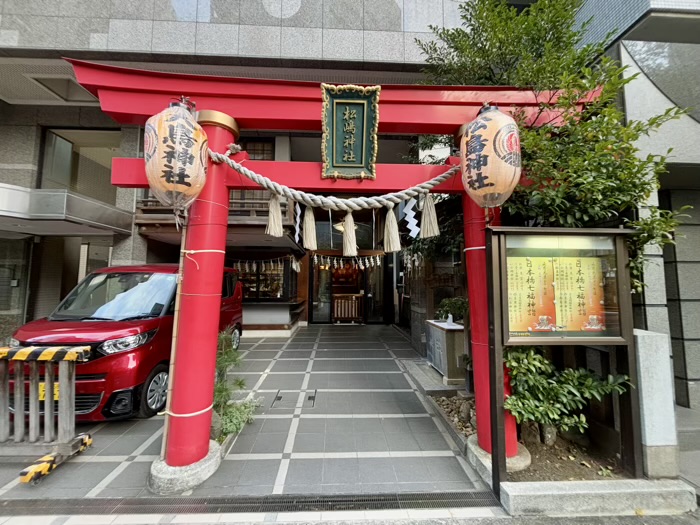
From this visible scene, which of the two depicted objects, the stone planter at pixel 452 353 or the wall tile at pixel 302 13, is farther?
the wall tile at pixel 302 13

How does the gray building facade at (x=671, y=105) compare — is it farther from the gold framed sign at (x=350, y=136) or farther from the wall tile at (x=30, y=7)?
the wall tile at (x=30, y=7)

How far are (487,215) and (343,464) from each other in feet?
9.87

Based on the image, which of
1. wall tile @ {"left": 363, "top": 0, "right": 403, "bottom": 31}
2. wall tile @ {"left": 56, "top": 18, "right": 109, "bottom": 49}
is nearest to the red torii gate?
wall tile @ {"left": 363, "top": 0, "right": 403, "bottom": 31}

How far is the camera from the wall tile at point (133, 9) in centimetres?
639

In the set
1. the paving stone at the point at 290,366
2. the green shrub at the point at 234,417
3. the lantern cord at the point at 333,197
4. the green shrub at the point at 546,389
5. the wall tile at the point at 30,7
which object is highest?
the wall tile at the point at 30,7

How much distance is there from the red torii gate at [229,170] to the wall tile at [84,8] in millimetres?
5704

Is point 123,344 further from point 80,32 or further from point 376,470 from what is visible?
point 80,32

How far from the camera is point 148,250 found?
8398 mm

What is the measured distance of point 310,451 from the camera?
3248 mm

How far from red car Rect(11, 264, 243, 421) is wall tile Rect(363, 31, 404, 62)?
20.5 feet

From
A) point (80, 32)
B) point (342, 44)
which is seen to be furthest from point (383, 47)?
point (80, 32)

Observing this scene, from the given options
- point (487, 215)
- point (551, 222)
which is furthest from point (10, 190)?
point (551, 222)

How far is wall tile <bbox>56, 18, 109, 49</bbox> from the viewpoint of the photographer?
20.7ft

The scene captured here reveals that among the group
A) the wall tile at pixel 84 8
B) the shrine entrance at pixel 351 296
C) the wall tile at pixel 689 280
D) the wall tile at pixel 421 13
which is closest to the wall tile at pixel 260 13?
the wall tile at pixel 421 13
